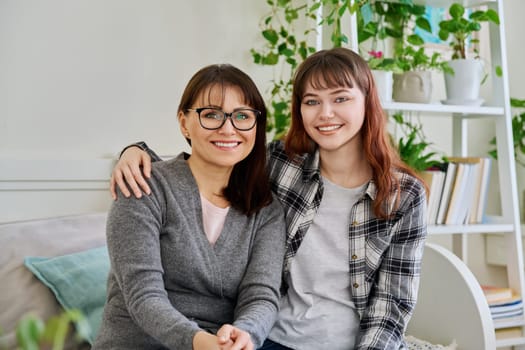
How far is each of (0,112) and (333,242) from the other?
981 mm

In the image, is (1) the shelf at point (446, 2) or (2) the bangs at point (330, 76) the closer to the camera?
(2) the bangs at point (330, 76)

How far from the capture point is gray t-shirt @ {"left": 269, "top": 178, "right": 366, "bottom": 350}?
128 centimetres

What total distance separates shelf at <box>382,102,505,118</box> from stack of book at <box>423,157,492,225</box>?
0.58 feet

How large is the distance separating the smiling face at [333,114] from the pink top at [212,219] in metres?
0.26

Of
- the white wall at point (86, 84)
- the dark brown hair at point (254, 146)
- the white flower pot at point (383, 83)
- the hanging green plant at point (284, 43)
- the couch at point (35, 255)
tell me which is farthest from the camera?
the hanging green plant at point (284, 43)

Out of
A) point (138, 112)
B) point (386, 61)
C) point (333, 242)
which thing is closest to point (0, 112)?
point (138, 112)

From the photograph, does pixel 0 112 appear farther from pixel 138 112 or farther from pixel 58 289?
pixel 58 289

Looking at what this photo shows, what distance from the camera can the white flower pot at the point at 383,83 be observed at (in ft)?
6.02

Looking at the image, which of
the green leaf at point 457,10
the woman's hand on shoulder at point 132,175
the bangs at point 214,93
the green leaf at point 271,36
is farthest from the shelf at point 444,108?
the woman's hand on shoulder at point 132,175

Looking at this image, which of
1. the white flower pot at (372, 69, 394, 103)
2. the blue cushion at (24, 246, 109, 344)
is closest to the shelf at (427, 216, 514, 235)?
the white flower pot at (372, 69, 394, 103)

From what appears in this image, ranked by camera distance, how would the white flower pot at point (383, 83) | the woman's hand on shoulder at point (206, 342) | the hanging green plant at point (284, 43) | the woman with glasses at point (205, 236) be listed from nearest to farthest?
the woman's hand on shoulder at point (206, 342), the woman with glasses at point (205, 236), the white flower pot at point (383, 83), the hanging green plant at point (284, 43)

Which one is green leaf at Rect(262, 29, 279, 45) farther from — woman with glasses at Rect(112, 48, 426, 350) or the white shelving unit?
woman with glasses at Rect(112, 48, 426, 350)

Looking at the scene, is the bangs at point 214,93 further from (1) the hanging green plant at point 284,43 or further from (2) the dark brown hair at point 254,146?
(1) the hanging green plant at point 284,43

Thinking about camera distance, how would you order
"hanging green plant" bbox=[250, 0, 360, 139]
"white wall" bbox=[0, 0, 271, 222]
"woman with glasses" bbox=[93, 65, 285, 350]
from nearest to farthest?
1. "woman with glasses" bbox=[93, 65, 285, 350]
2. "white wall" bbox=[0, 0, 271, 222]
3. "hanging green plant" bbox=[250, 0, 360, 139]
